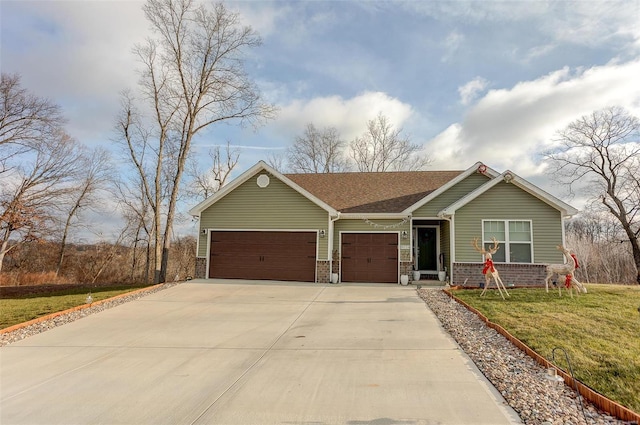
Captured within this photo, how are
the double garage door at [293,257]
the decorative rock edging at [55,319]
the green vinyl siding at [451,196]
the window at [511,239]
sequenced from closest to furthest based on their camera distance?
1. the decorative rock edging at [55,319]
2. the window at [511,239]
3. the green vinyl siding at [451,196]
4. the double garage door at [293,257]

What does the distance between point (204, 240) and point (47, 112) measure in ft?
45.0

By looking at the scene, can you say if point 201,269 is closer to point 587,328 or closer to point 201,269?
point 201,269

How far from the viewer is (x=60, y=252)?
1029 inches

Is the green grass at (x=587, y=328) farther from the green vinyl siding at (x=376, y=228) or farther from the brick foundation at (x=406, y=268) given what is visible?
the green vinyl siding at (x=376, y=228)

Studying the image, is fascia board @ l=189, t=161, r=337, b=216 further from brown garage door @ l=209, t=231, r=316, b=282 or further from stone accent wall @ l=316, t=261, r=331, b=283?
stone accent wall @ l=316, t=261, r=331, b=283

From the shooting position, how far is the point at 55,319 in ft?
27.7

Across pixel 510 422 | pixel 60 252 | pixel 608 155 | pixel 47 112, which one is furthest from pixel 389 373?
pixel 60 252

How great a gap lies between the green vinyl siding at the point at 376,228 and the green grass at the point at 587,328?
3621 mm

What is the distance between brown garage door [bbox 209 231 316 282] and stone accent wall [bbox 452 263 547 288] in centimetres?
556

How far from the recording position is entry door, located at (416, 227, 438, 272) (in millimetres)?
15453

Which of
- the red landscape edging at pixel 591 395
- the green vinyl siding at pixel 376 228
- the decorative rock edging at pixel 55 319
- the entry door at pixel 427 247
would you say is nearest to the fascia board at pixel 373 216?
the green vinyl siding at pixel 376 228

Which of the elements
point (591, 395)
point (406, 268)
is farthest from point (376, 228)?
point (591, 395)

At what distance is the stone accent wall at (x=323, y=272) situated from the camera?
1393 centimetres

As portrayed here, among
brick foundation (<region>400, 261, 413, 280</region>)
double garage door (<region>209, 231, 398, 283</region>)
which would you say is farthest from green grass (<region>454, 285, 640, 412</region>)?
double garage door (<region>209, 231, 398, 283</region>)
